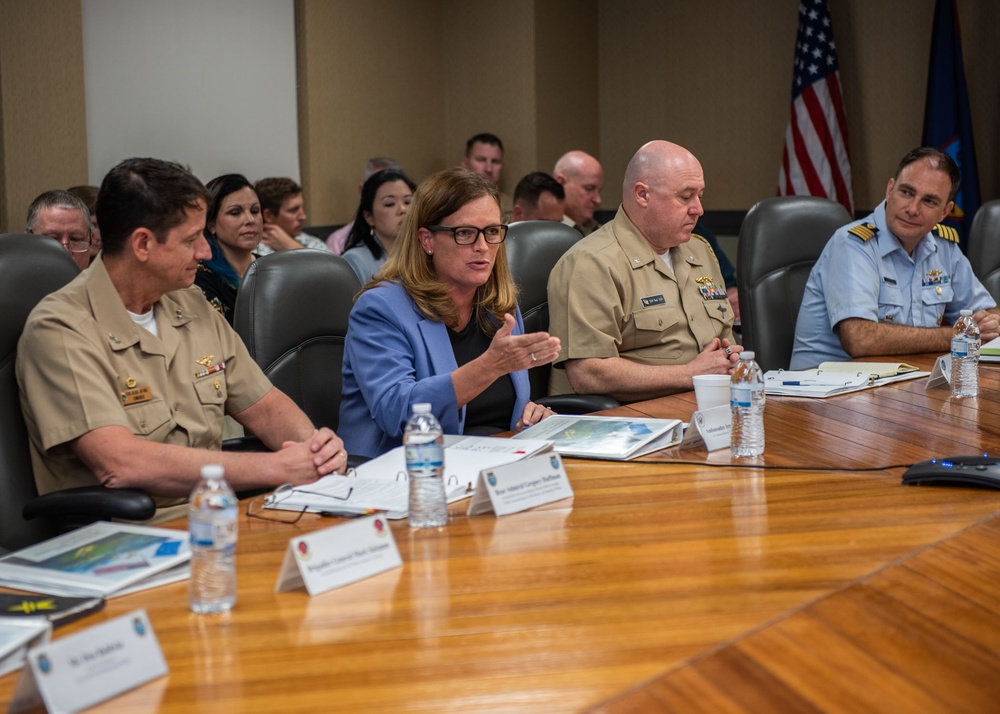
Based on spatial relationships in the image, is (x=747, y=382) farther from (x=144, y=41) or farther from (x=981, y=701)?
(x=144, y=41)

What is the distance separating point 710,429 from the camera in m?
2.09

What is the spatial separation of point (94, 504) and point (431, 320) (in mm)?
849

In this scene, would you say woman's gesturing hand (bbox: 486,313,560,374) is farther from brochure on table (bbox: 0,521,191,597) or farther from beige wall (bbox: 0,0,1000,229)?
beige wall (bbox: 0,0,1000,229)

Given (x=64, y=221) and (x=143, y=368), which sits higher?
(x=64, y=221)

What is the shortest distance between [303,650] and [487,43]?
5711 millimetres

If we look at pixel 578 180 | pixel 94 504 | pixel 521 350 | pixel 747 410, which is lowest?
pixel 94 504

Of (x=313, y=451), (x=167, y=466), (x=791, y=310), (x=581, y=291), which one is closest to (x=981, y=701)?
(x=313, y=451)

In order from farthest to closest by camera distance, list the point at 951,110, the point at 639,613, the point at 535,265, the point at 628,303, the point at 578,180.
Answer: the point at 578,180, the point at 951,110, the point at 535,265, the point at 628,303, the point at 639,613

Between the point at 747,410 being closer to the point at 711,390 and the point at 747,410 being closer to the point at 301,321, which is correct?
the point at 711,390

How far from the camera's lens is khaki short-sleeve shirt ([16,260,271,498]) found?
196 cm

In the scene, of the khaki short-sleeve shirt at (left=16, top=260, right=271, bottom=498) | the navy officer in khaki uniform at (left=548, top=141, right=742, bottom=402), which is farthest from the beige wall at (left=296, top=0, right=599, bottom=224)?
the khaki short-sleeve shirt at (left=16, top=260, right=271, bottom=498)

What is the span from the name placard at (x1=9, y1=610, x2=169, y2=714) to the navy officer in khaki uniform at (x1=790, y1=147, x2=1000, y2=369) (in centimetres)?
268

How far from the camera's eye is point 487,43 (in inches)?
255

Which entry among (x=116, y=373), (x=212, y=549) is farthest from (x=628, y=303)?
(x=212, y=549)
